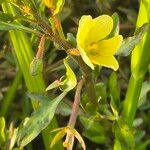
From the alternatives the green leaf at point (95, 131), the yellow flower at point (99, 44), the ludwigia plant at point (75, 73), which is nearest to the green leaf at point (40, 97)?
the ludwigia plant at point (75, 73)

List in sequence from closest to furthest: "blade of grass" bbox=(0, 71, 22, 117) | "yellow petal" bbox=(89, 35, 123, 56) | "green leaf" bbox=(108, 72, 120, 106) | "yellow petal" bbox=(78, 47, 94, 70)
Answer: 1. "yellow petal" bbox=(78, 47, 94, 70)
2. "yellow petal" bbox=(89, 35, 123, 56)
3. "green leaf" bbox=(108, 72, 120, 106)
4. "blade of grass" bbox=(0, 71, 22, 117)

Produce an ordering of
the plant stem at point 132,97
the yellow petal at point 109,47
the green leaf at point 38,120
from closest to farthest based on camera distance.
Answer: the yellow petal at point 109,47
the green leaf at point 38,120
the plant stem at point 132,97

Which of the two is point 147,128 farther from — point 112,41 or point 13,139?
point 112,41

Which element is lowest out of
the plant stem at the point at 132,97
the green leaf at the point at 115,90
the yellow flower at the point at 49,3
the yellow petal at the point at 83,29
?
the green leaf at the point at 115,90

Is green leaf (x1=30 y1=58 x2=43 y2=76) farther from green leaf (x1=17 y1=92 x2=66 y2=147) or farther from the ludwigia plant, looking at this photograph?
green leaf (x1=17 y1=92 x2=66 y2=147)

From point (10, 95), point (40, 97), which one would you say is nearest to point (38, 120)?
point (40, 97)

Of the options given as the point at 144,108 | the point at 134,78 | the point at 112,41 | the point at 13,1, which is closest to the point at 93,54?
the point at 112,41

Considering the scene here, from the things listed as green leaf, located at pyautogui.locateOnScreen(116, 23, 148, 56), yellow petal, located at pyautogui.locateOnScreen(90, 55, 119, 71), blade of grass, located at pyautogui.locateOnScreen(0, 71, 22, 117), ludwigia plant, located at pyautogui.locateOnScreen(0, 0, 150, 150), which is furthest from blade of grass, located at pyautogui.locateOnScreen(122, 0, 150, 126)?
blade of grass, located at pyautogui.locateOnScreen(0, 71, 22, 117)

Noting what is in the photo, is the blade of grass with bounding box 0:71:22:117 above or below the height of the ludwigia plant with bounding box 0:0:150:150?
below

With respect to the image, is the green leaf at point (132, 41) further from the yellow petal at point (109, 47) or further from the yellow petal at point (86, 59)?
the yellow petal at point (86, 59)
